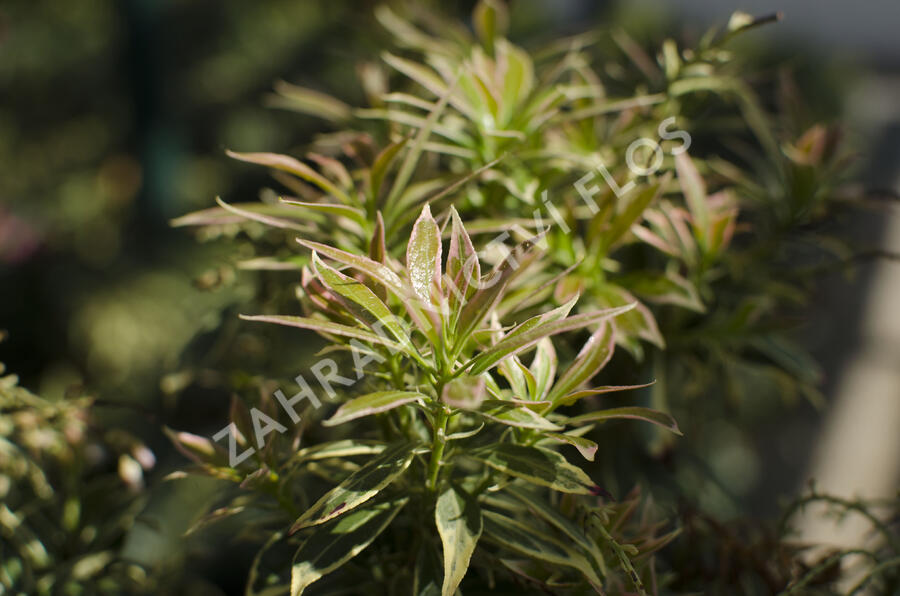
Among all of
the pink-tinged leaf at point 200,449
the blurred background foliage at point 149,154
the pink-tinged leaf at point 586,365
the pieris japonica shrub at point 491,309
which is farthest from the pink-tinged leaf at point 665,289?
the blurred background foliage at point 149,154

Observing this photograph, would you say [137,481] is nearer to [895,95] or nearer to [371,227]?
[371,227]

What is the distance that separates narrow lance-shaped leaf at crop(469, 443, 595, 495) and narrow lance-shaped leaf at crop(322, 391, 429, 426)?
0.07 metres

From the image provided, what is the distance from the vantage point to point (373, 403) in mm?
382

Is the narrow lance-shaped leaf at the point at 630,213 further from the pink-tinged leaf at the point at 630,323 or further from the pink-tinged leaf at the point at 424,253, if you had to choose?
the pink-tinged leaf at the point at 424,253

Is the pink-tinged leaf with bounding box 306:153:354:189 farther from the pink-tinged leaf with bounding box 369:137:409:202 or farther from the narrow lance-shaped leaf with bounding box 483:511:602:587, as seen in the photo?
the narrow lance-shaped leaf with bounding box 483:511:602:587

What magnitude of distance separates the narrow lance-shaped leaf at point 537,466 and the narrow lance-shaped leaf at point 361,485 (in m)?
0.05

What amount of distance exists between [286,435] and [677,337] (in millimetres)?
346

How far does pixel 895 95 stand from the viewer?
9.14 feet

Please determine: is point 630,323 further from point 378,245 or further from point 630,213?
point 378,245

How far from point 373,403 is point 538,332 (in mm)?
93

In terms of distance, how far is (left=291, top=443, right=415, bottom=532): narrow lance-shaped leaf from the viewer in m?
0.41

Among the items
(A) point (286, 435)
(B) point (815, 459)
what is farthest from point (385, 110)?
(B) point (815, 459)

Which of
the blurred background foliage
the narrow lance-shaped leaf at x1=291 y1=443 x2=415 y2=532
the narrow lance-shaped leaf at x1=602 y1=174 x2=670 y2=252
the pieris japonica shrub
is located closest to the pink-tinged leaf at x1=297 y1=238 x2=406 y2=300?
the pieris japonica shrub

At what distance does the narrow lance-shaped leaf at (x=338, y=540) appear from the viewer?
42 centimetres
